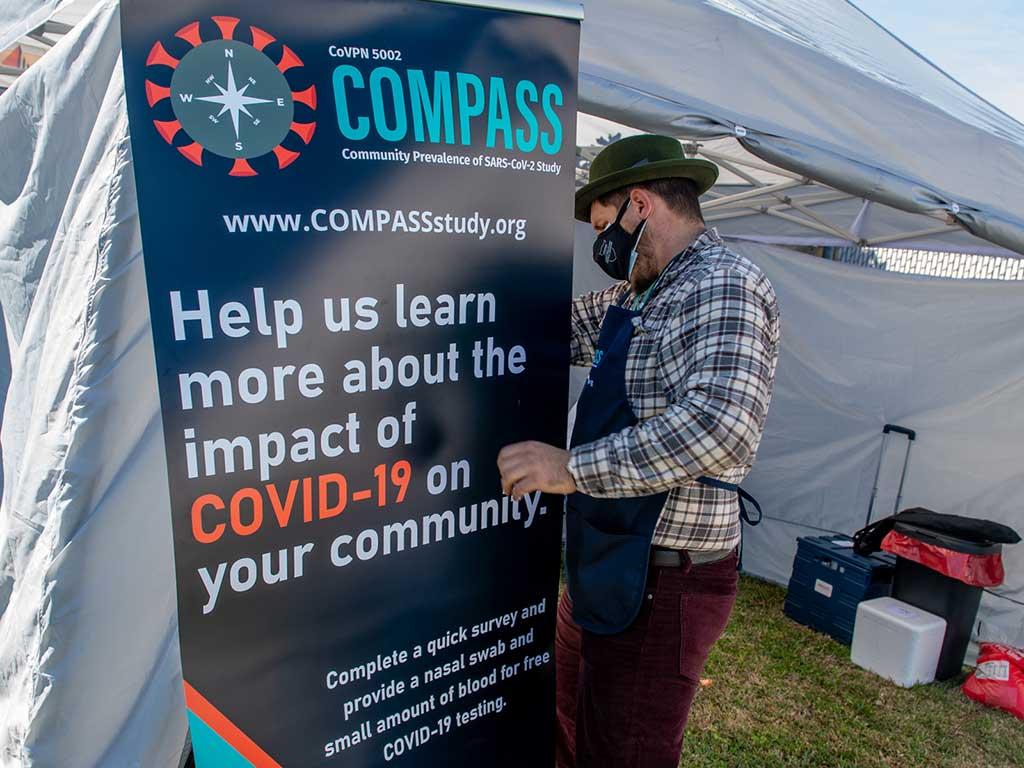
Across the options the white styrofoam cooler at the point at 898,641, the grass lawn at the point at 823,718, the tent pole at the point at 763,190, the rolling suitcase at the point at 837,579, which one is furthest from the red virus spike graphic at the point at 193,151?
the rolling suitcase at the point at 837,579

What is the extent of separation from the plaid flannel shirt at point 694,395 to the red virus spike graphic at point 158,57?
96 centimetres

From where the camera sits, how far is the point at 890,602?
403cm

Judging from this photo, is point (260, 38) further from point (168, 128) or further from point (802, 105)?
point (802, 105)

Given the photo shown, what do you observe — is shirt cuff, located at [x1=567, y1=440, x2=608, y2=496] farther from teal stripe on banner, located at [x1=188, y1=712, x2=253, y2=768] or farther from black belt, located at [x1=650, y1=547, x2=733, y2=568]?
teal stripe on banner, located at [x1=188, y1=712, x2=253, y2=768]

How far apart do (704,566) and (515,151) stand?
0.97 metres

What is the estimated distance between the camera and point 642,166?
164 cm

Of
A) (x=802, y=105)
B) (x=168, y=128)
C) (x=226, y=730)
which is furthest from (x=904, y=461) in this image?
(x=168, y=128)

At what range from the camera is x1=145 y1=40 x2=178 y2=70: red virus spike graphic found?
3.54 ft

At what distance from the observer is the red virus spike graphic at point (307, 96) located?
1207 millimetres

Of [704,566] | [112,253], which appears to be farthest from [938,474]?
[112,253]

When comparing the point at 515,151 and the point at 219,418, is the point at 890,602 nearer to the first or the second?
the point at 515,151

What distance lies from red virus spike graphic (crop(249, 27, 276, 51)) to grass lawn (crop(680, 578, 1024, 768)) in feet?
9.57

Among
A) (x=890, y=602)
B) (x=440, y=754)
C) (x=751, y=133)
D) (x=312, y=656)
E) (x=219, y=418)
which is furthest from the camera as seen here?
(x=890, y=602)

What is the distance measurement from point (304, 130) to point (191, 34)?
0.20 m
